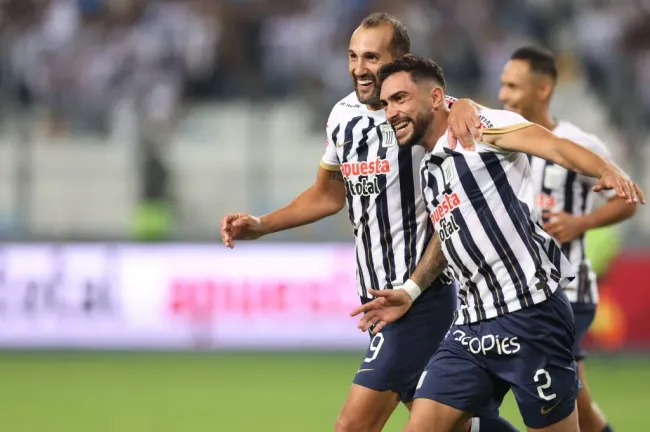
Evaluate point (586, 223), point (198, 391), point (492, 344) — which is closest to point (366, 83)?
point (492, 344)

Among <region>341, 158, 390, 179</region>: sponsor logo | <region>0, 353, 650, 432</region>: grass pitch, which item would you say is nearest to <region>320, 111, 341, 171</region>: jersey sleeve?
<region>341, 158, 390, 179</region>: sponsor logo

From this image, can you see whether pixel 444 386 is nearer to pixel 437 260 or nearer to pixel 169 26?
pixel 437 260

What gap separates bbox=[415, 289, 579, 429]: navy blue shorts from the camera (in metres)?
5.63

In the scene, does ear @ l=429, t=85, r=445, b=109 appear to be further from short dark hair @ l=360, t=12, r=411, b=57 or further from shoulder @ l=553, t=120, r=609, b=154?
shoulder @ l=553, t=120, r=609, b=154

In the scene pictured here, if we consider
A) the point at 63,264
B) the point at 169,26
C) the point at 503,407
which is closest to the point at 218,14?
the point at 169,26

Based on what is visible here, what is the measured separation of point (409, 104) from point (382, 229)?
0.85 meters

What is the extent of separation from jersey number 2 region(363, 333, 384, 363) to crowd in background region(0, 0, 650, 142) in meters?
9.34

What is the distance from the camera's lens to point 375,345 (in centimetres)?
627

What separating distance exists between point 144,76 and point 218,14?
5.48 ft

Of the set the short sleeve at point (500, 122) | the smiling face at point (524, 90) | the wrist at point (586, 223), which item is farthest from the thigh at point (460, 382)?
the smiling face at point (524, 90)

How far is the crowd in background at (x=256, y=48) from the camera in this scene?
15461mm

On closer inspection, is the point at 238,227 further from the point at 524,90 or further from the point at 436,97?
the point at 524,90

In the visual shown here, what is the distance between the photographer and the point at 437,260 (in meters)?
6.11

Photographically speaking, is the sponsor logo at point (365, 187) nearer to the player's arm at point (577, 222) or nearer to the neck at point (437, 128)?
the neck at point (437, 128)
